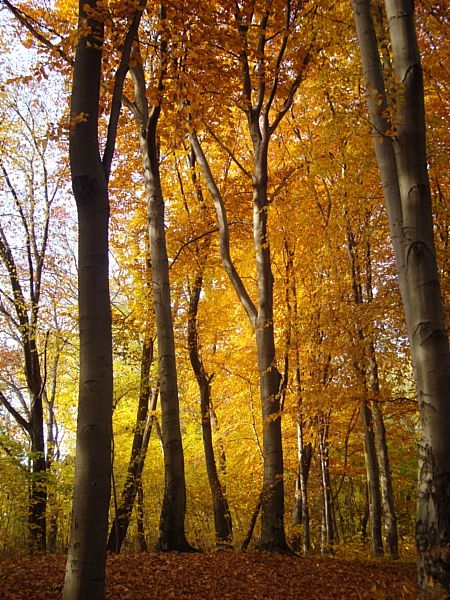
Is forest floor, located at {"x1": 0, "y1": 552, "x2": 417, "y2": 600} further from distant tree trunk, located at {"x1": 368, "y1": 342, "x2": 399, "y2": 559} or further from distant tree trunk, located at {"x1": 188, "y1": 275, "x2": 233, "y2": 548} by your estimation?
distant tree trunk, located at {"x1": 188, "y1": 275, "x2": 233, "y2": 548}

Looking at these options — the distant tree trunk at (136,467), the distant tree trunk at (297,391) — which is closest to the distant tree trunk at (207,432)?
the distant tree trunk at (136,467)

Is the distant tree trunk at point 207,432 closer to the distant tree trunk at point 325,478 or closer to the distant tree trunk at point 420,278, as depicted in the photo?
the distant tree trunk at point 325,478

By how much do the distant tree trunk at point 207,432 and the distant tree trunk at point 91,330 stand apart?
26.1 feet

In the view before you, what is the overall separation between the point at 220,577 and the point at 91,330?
3573 mm

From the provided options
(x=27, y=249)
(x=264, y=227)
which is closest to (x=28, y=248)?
(x=27, y=249)

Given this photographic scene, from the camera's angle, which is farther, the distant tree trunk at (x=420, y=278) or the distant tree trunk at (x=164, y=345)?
the distant tree trunk at (x=164, y=345)

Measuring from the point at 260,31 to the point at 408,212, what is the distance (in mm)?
4908

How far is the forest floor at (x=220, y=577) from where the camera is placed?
15.7 feet

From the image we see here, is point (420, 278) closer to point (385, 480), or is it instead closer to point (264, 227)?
point (264, 227)

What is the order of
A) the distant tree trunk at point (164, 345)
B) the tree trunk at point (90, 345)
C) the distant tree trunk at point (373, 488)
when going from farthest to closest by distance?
the distant tree trunk at point (373, 488) < the distant tree trunk at point (164, 345) < the tree trunk at point (90, 345)

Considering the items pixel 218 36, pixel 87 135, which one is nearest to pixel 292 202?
pixel 218 36

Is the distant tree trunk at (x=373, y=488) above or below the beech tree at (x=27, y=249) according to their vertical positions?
below

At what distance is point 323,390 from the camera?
802cm

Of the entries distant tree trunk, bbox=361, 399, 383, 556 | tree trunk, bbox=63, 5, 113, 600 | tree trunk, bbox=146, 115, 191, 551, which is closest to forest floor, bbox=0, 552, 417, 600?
tree trunk, bbox=146, 115, 191, 551
